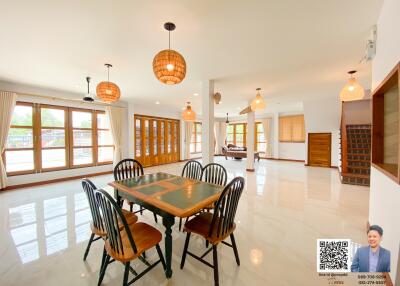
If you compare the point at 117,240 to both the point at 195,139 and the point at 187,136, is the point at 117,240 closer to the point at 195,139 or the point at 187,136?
the point at 187,136

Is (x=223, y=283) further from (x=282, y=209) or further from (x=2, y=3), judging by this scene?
(x=2, y=3)

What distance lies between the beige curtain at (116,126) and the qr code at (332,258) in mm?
6195

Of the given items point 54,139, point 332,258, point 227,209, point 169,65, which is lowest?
point 332,258

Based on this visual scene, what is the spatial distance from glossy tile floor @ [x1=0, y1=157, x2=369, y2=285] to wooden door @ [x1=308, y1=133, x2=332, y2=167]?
3.32 meters

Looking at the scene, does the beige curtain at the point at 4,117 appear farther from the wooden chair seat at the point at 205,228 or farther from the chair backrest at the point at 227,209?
the chair backrest at the point at 227,209

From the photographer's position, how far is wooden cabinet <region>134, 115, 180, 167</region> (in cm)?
722

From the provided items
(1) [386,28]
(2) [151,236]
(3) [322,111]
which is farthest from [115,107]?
(3) [322,111]

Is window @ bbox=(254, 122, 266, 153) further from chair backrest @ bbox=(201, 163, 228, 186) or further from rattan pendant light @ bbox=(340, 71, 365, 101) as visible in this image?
chair backrest @ bbox=(201, 163, 228, 186)

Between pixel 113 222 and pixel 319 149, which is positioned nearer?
pixel 113 222

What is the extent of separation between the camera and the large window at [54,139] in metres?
4.37

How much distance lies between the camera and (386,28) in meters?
1.63

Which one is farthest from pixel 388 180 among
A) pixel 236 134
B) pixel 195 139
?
pixel 236 134

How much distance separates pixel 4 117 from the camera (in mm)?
4027

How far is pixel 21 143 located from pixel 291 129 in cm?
1034
